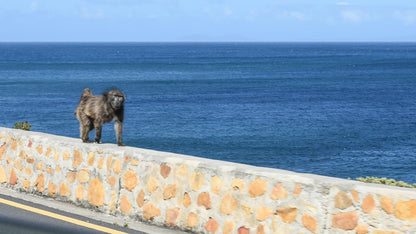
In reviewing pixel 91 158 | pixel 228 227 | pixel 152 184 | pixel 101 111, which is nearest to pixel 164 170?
pixel 152 184

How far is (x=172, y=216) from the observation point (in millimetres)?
6789

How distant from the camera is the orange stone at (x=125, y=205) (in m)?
7.16

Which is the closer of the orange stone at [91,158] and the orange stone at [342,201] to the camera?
the orange stone at [342,201]

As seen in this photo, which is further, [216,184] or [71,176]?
[71,176]

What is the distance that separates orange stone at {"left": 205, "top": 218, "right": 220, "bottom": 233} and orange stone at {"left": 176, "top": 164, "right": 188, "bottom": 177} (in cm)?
61

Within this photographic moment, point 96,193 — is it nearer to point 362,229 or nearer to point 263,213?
point 263,213

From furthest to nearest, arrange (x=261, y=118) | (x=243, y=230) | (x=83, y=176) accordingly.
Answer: (x=261, y=118), (x=83, y=176), (x=243, y=230)

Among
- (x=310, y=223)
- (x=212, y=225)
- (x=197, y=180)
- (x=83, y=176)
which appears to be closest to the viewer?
(x=310, y=223)

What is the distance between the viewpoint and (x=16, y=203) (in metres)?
7.95

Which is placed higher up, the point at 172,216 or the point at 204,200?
the point at 204,200

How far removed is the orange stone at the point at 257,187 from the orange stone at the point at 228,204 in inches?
10.3

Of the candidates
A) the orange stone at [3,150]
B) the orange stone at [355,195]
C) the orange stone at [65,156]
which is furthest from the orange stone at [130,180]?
the orange stone at [355,195]

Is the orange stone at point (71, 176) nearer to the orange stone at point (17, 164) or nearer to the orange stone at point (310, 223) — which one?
the orange stone at point (17, 164)

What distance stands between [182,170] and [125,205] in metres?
1.01
